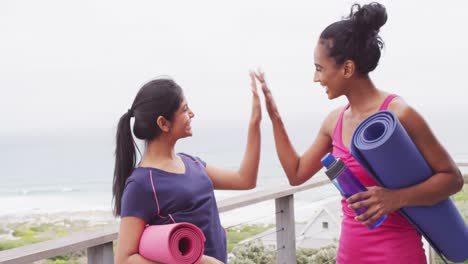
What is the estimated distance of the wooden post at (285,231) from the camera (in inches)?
106

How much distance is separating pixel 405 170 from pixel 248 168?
441 millimetres

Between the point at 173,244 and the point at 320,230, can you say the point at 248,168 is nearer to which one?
the point at 173,244

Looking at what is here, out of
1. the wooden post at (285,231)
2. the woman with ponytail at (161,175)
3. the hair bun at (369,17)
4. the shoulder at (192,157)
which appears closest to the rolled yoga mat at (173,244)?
the woman with ponytail at (161,175)

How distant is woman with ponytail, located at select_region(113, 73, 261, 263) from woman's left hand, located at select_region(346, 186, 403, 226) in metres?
0.32

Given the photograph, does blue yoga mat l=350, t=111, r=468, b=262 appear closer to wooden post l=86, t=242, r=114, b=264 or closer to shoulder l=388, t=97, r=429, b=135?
shoulder l=388, t=97, r=429, b=135

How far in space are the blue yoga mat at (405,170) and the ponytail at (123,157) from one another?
530 mm

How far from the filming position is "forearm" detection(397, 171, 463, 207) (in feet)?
3.94

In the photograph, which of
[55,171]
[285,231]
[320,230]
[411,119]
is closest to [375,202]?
[411,119]

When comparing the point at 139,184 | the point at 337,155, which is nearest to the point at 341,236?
the point at 337,155

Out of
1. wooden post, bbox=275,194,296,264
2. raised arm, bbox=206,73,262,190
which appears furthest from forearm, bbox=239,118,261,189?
wooden post, bbox=275,194,296,264

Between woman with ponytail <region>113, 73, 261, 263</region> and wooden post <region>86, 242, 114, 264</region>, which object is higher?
woman with ponytail <region>113, 73, 261, 263</region>

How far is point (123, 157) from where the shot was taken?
1379 mm

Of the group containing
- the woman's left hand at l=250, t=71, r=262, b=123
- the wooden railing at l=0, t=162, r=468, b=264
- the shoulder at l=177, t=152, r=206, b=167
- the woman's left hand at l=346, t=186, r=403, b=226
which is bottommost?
the wooden railing at l=0, t=162, r=468, b=264

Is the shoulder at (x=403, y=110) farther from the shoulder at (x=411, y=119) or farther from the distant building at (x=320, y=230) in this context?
the distant building at (x=320, y=230)
